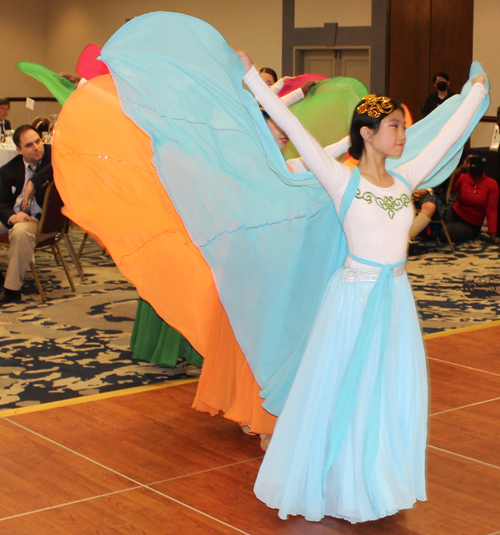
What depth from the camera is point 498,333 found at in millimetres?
4992

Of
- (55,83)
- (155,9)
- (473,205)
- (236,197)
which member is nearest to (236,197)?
(236,197)

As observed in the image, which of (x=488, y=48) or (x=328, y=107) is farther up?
(x=488, y=48)

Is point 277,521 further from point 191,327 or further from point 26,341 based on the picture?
point 26,341

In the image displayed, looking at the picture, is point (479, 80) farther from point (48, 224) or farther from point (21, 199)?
point (21, 199)

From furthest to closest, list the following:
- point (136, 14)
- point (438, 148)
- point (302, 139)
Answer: point (136, 14) < point (438, 148) < point (302, 139)

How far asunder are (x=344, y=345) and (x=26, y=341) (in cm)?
280

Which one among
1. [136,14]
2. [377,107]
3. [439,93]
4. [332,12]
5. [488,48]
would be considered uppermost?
[136,14]

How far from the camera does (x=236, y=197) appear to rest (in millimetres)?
2727

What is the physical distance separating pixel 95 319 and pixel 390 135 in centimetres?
329

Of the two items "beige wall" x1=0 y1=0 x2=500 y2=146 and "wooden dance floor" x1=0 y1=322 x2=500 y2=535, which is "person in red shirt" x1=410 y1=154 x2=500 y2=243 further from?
"wooden dance floor" x1=0 y1=322 x2=500 y2=535

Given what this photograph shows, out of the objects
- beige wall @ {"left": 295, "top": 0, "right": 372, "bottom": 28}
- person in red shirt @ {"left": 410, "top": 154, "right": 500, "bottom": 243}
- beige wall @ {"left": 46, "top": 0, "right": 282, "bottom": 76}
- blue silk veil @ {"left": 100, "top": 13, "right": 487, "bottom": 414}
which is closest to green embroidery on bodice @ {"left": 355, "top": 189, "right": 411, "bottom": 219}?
blue silk veil @ {"left": 100, "top": 13, "right": 487, "bottom": 414}

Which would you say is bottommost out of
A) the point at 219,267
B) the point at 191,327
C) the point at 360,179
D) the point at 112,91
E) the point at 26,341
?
the point at 26,341

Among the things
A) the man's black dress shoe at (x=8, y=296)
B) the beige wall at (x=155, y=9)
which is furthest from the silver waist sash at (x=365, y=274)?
the beige wall at (x=155, y=9)

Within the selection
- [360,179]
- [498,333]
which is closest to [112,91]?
[360,179]
